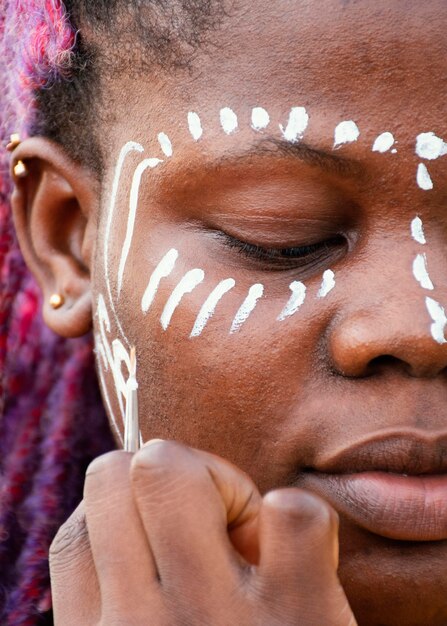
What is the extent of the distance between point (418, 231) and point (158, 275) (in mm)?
457

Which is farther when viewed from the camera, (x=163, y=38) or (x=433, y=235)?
(x=163, y=38)

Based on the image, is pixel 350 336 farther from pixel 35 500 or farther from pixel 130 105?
pixel 35 500

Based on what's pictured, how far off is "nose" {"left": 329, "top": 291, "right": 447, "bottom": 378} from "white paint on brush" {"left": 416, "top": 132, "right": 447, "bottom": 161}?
217 millimetres

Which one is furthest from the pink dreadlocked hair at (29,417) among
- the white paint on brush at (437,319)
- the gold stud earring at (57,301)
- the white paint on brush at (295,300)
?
the white paint on brush at (437,319)

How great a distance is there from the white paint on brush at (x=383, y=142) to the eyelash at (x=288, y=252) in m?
0.15

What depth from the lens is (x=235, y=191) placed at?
177cm

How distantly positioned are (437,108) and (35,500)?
1.26 meters

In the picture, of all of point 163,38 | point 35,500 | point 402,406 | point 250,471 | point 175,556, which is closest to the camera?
point 175,556

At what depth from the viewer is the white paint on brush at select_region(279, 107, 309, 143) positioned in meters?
1.71

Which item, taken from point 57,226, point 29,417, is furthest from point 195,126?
point 29,417

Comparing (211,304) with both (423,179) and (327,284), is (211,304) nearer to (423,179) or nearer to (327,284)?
(327,284)

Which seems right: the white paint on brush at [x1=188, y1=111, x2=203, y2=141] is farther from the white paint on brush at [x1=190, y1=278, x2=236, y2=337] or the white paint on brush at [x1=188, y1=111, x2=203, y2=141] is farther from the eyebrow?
the white paint on brush at [x1=190, y1=278, x2=236, y2=337]

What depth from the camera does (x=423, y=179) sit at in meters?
1.69

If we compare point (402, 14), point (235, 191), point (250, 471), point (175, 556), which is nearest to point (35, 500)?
point (250, 471)
